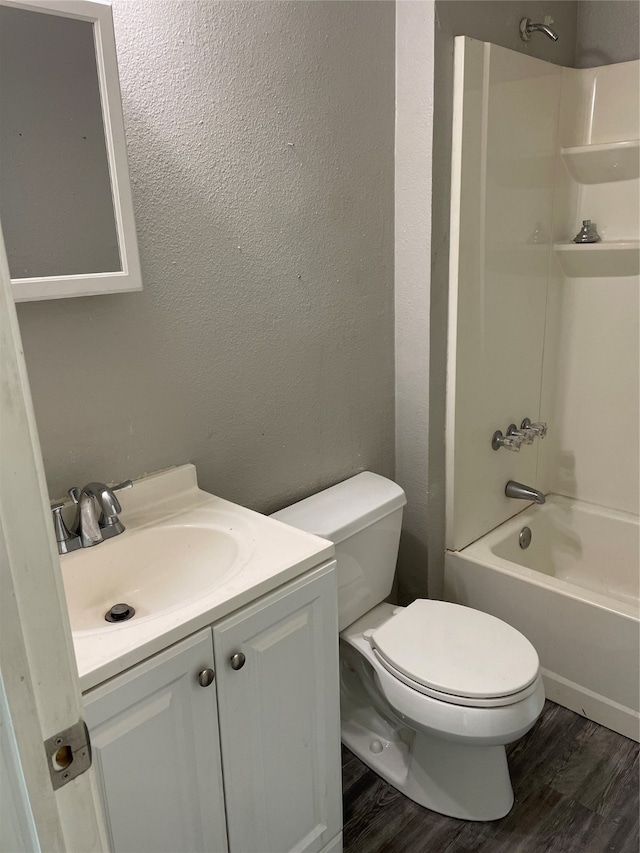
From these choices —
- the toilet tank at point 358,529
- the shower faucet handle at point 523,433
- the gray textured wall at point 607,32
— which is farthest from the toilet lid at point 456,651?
the gray textured wall at point 607,32

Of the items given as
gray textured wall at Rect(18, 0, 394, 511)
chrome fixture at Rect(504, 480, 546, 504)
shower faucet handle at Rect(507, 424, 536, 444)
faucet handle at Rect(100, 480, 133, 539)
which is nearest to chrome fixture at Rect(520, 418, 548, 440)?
shower faucet handle at Rect(507, 424, 536, 444)

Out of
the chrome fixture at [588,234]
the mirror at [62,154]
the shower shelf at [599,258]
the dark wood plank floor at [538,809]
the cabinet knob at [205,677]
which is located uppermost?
the mirror at [62,154]

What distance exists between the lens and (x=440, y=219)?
192 cm

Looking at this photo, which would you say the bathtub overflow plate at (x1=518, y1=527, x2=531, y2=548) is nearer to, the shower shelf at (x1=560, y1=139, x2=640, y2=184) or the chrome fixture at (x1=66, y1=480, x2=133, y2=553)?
the shower shelf at (x1=560, y1=139, x2=640, y2=184)

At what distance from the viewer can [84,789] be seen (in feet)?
2.02

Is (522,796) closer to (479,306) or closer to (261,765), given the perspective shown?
(261,765)

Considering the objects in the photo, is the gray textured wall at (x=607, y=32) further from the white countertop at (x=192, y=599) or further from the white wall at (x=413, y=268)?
the white countertop at (x=192, y=599)

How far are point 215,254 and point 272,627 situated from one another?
850 mm

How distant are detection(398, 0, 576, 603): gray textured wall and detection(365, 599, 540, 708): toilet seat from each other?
0.34 metres

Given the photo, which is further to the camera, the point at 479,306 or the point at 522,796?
the point at 479,306

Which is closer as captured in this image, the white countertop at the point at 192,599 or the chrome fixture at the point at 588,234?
the white countertop at the point at 192,599

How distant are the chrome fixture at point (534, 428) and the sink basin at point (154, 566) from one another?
1.26 metres

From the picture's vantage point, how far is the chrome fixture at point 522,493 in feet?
7.56


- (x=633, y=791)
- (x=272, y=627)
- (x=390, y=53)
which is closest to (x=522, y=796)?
(x=633, y=791)
